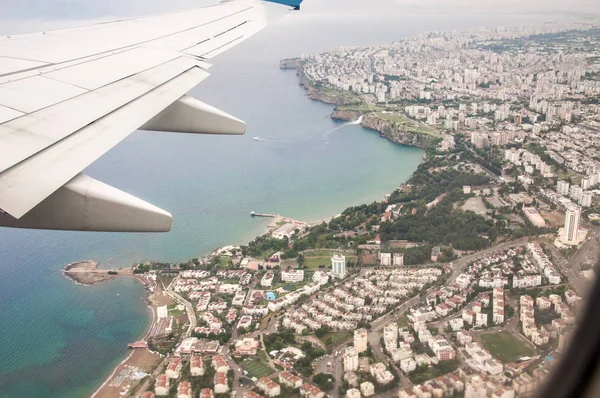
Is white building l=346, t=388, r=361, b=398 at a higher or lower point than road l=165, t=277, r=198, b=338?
higher

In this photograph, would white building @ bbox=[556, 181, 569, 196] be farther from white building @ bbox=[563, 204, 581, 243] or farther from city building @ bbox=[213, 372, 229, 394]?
city building @ bbox=[213, 372, 229, 394]

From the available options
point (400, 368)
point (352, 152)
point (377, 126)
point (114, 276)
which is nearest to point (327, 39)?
point (377, 126)

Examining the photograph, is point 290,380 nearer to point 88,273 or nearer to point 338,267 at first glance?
point 338,267

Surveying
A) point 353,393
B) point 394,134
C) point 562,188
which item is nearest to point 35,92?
point 353,393

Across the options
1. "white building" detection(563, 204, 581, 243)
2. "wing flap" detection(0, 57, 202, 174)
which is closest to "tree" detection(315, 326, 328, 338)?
"white building" detection(563, 204, 581, 243)

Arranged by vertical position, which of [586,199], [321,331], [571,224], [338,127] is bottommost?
[338,127]

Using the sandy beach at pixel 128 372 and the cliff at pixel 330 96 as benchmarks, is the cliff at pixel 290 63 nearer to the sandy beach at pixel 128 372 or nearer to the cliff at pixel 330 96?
the cliff at pixel 330 96
